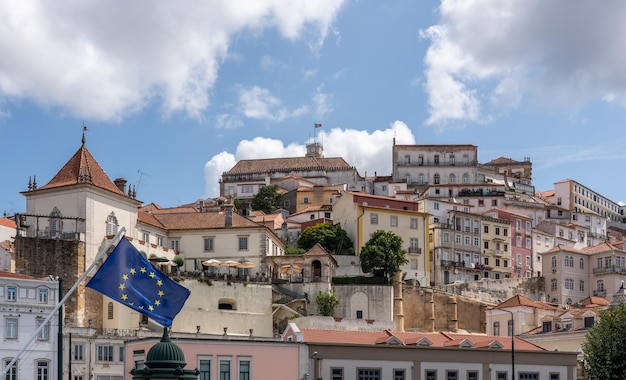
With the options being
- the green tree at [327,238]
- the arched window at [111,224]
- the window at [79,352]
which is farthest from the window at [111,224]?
the green tree at [327,238]

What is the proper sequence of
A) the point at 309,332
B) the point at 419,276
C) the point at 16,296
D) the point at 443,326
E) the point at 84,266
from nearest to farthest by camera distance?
the point at 309,332 < the point at 16,296 < the point at 84,266 < the point at 443,326 < the point at 419,276

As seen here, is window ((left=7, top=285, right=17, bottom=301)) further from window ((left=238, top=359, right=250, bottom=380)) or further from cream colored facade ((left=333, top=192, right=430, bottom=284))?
cream colored facade ((left=333, top=192, right=430, bottom=284))

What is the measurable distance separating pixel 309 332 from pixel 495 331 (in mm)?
28689

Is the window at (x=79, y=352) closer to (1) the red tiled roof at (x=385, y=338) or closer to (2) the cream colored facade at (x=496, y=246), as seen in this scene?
(1) the red tiled roof at (x=385, y=338)

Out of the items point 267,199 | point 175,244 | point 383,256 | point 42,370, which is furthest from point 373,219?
point 42,370

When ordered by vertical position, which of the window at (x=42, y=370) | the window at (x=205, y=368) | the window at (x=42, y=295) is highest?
the window at (x=42, y=295)

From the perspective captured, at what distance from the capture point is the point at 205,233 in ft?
291

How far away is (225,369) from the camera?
58.4 metres

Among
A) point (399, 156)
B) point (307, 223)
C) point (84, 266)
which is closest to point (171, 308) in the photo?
point (84, 266)

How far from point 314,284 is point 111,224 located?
17897 mm

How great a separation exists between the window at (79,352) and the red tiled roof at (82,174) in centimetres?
1201

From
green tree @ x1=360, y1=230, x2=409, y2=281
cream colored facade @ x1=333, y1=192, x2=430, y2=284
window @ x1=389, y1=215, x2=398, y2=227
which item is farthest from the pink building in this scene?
window @ x1=389, y1=215, x2=398, y2=227

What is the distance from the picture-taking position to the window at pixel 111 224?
255 feet

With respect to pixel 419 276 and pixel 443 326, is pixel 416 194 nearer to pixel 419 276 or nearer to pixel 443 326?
pixel 419 276
